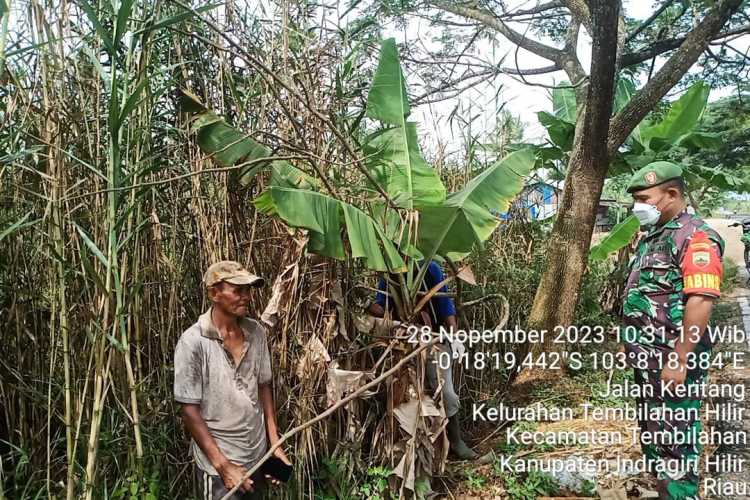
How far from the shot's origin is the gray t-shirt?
7.08 ft

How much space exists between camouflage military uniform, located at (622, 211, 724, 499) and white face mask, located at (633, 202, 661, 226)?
0.06 m

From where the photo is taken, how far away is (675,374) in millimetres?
2594

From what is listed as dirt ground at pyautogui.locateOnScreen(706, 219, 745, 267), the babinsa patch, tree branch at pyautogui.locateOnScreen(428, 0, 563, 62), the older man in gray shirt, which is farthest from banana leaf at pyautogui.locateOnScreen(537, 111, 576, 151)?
dirt ground at pyautogui.locateOnScreen(706, 219, 745, 267)

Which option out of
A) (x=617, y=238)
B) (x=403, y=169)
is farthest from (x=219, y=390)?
(x=617, y=238)

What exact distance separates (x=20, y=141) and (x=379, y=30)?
2.97m

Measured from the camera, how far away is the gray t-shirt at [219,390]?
2.16m

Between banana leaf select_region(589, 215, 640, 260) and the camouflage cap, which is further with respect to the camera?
banana leaf select_region(589, 215, 640, 260)

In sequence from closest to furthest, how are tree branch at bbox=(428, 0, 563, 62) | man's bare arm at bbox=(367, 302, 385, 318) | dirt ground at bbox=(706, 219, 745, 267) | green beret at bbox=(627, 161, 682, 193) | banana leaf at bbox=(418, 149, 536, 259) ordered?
green beret at bbox=(627, 161, 682, 193) → banana leaf at bbox=(418, 149, 536, 259) → man's bare arm at bbox=(367, 302, 385, 318) → tree branch at bbox=(428, 0, 563, 62) → dirt ground at bbox=(706, 219, 745, 267)

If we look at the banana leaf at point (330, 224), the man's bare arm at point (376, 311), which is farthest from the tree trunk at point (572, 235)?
the banana leaf at point (330, 224)

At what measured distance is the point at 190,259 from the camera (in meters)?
2.79

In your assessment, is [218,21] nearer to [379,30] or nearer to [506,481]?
[379,30]

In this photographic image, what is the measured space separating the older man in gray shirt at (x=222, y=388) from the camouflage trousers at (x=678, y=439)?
185cm

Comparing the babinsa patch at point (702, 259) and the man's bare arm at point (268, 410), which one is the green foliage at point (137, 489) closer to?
the man's bare arm at point (268, 410)

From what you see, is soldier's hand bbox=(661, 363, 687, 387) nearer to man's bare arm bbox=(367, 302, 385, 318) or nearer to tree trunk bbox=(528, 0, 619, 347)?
man's bare arm bbox=(367, 302, 385, 318)
